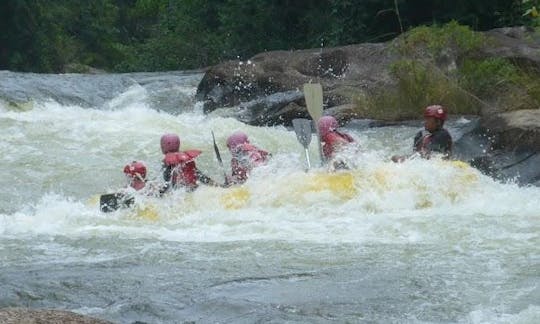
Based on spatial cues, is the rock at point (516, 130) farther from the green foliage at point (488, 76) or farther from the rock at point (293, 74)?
the rock at point (293, 74)

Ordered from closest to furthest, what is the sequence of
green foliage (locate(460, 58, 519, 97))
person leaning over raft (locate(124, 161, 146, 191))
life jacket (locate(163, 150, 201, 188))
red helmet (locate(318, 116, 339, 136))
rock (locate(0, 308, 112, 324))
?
rock (locate(0, 308, 112, 324)) → life jacket (locate(163, 150, 201, 188)) → person leaning over raft (locate(124, 161, 146, 191)) → red helmet (locate(318, 116, 339, 136)) → green foliage (locate(460, 58, 519, 97))

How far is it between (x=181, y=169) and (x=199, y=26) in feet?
60.4

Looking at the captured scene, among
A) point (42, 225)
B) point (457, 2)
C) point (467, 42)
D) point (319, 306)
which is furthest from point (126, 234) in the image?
point (457, 2)

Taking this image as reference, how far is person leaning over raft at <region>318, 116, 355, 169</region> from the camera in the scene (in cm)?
921

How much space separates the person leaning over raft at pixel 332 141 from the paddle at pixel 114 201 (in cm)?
179

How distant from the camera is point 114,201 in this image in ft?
28.6

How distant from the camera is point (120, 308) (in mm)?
5656

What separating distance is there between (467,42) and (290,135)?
3375 mm

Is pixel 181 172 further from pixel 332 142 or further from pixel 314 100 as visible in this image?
pixel 314 100

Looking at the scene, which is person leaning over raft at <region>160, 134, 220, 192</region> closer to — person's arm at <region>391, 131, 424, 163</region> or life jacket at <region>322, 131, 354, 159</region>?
life jacket at <region>322, 131, 354, 159</region>

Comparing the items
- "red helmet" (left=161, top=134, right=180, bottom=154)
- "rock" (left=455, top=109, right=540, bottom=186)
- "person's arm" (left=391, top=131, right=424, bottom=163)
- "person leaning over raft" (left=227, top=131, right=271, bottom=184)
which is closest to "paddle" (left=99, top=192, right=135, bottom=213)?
"red helmet" (left=161, top=134, right=180, bottom=154)

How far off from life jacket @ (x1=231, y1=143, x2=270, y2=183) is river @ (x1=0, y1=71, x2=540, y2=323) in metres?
0.11

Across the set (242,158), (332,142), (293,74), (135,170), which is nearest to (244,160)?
(242,158)

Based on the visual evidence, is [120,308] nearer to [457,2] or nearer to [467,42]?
[467,42]
